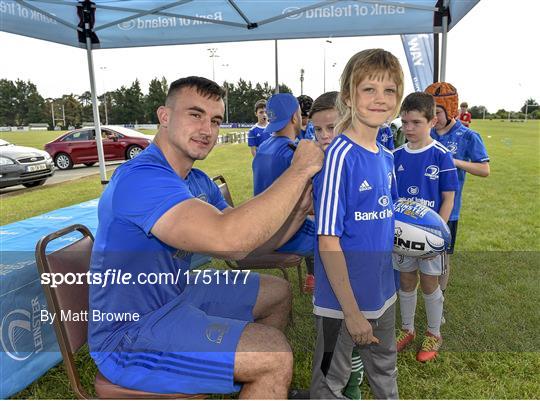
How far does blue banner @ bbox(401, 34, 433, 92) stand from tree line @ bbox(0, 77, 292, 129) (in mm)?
64909

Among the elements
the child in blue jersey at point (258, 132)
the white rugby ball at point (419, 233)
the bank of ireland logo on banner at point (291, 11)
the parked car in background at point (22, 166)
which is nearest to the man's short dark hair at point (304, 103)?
the bank of ireland logo on banner at point (291, 11)

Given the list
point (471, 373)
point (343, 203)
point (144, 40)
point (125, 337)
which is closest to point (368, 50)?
point (343, 203)

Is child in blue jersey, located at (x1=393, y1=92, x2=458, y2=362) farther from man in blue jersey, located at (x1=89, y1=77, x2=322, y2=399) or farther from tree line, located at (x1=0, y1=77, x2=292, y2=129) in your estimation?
tree line, located at (x1=0, y1=77, x2=292, y2=129)

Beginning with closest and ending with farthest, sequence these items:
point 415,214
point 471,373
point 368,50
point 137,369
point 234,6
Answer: point 137,369 → point 368,50 → point 415,214 → point 471,373 → point 234,6

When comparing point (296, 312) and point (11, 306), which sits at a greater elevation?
point (11, 306)

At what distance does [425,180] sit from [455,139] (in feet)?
2.92

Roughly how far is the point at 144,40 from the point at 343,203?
4.89m

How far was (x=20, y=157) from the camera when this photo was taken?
10188 mm

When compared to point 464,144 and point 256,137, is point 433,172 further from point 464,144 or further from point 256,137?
point 256,137

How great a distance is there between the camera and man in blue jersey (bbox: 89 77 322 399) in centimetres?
129

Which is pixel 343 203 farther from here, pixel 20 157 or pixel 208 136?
pixel 20 157

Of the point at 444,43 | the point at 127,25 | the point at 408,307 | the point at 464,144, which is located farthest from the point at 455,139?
the point at 127,25

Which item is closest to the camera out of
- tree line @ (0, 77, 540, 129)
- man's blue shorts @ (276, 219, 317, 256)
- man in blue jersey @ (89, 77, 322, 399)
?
man in blue jersey @ (89, 77, 322, 399)

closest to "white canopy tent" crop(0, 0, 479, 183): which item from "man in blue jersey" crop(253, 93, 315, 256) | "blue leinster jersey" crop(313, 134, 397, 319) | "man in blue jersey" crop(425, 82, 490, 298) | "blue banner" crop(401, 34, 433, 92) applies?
"blue banner" crop(401, 34, 433, 92)
